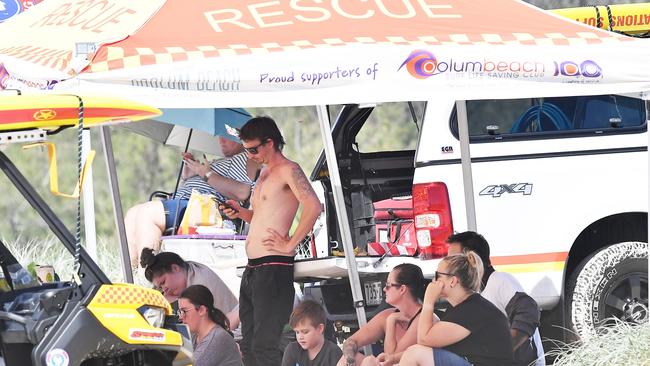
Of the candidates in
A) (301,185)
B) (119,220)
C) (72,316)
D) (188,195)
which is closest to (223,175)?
(188,195)

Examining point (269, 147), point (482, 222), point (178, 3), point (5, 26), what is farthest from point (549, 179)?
point (5, 26)

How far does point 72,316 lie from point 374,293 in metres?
3.82

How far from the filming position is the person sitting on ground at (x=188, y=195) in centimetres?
1066

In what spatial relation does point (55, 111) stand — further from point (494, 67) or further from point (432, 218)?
point (432, 218)

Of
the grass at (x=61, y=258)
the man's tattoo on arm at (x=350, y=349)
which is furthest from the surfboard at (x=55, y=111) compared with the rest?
the grass at (x=61, y=258)

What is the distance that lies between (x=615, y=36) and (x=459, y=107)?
1808 mm

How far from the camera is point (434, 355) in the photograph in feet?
23.9

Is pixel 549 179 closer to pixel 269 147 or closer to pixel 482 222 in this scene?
pixel 482 222

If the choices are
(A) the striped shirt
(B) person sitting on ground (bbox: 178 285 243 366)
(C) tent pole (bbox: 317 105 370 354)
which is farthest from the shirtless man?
(A) the striped shirt

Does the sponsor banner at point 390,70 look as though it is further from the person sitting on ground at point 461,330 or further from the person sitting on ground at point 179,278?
the person sitting on ground at point 179,278

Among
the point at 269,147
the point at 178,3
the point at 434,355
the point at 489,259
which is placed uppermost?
the point at 178,3

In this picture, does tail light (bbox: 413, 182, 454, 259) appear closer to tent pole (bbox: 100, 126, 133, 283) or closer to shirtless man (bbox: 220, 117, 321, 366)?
shirtless man (bbox: 220, 117, 321, 366)

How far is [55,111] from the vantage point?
5.26m

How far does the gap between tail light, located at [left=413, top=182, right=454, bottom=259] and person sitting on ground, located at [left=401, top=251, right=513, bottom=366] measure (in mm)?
1236
